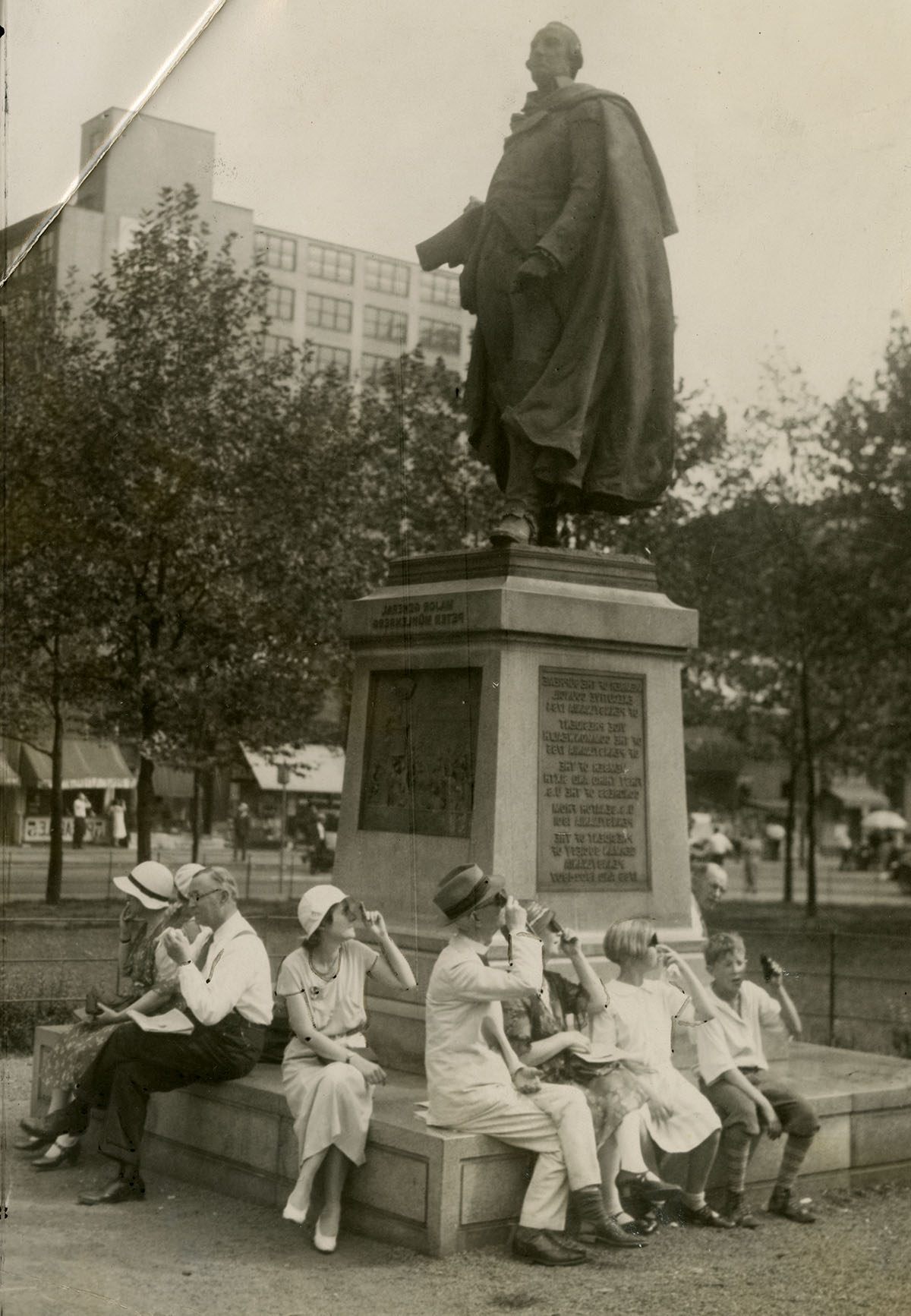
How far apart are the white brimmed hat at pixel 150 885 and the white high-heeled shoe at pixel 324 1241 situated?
222cm

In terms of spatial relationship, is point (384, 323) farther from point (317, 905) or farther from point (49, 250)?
point (317, 905)

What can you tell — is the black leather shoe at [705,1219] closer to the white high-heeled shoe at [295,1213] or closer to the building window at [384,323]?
the white high-heeled shoe at [295,1213]

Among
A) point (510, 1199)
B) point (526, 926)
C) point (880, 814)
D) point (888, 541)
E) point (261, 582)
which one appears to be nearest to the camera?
point (510, 1199)

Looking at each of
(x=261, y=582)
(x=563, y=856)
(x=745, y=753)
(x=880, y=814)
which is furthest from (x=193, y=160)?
(x=880, y=814)

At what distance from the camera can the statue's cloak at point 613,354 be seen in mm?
8492

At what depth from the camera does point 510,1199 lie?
631cm

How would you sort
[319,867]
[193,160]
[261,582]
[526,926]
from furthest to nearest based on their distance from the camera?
[319,867] → [261,582] → [193,160] → [526,926]

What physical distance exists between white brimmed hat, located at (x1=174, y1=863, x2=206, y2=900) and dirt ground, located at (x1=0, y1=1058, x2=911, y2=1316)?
151cm

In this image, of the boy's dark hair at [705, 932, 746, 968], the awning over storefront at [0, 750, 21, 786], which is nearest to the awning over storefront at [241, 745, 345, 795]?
the awning over storefront at [0, 750, 21, 786]

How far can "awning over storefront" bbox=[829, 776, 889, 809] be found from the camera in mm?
71688

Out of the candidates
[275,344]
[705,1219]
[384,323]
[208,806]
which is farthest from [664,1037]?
[208,806]

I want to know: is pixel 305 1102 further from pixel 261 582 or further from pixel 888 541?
pixel 888 541

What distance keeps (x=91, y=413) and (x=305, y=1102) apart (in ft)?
44.1

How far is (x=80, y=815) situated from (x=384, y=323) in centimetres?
805
